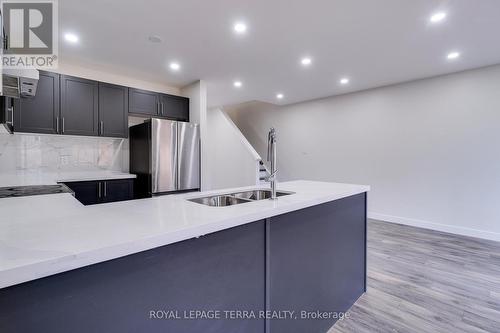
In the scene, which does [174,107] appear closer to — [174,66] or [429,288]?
[174,66]

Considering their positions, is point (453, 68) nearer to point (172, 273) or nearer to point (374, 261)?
point (374, 261)

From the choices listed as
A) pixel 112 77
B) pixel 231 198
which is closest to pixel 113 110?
pixel 112 77

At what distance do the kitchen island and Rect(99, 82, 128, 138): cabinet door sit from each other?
2.17 meters

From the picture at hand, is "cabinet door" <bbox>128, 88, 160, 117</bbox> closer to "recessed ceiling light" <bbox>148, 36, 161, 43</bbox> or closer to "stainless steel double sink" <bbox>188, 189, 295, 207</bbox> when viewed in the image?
"recessed ceiling light" <bbox>148, 36, 161, 43</bbox>

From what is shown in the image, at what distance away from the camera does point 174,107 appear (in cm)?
403

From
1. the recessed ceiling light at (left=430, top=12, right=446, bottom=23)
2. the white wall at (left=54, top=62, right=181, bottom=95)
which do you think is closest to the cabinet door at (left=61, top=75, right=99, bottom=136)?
the white wall at (left=54, top=62, right=181, bottom=95)

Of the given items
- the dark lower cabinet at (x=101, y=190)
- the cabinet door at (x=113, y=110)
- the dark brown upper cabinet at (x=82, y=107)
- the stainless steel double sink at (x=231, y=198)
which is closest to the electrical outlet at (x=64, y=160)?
the dark brown upper cabinet at (x=82, y=107)

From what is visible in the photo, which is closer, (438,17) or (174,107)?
(438,17)

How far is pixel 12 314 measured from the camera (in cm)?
58

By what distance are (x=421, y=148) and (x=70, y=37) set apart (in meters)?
5.24

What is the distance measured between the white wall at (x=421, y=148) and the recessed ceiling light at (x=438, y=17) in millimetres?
1978

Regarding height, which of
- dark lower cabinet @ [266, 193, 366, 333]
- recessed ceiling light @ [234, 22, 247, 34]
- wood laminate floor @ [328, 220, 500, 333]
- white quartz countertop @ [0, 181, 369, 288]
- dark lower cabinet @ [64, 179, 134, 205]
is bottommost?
wood laminate floor @ [328, 220, 500, 333]

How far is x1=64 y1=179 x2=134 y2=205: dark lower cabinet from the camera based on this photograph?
289 centimetres

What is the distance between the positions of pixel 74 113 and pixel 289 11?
302 centimetres
